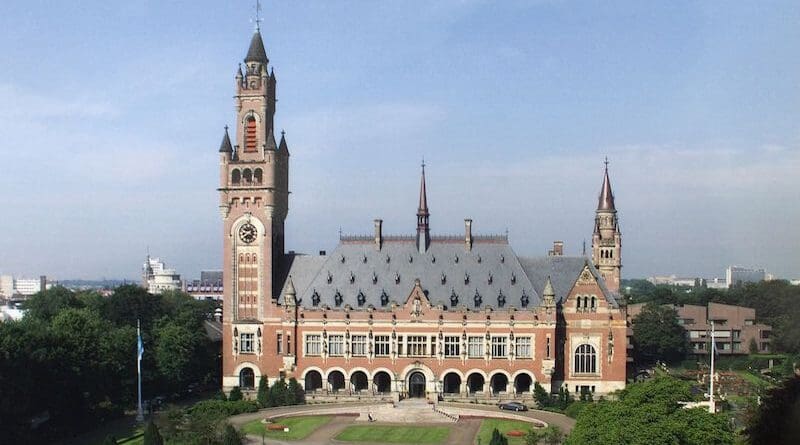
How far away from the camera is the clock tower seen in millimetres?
100312

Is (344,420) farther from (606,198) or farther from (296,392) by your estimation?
(606,198)

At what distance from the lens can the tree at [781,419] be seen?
571 inches

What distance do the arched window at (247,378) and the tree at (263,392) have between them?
2249 millimetres

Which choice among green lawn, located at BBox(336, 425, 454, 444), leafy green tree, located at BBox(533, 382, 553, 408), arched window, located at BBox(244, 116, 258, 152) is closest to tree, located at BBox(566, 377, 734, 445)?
green lawn, located at BBox(336, 425, 454, 444)

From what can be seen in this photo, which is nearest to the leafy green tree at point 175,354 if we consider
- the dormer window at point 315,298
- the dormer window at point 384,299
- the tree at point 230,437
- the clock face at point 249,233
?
the clock face at point 249,233

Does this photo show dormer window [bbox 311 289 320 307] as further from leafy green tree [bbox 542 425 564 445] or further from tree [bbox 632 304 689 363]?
tree [bbox 632 304 689 363]

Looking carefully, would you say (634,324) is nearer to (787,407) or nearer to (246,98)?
(246,98)

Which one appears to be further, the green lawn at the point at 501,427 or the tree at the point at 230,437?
the green lawn at the point at 501,427

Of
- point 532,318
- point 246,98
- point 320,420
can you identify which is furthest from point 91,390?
point 532,318

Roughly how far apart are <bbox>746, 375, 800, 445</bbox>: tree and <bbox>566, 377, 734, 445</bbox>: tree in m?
35.5

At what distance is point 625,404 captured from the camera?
55.7 meters

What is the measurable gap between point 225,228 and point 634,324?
65.2 m

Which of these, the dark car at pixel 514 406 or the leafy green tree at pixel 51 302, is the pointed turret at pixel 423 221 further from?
the leafy green tree at pixel 51 302

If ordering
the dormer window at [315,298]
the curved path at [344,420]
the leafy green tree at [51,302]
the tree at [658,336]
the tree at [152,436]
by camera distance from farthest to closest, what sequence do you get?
the tree at [658,336] < the leafy green tree at [51,302] < the dormer window at [315,298] < the curved path at [344,420] < the tree at [152,436]
